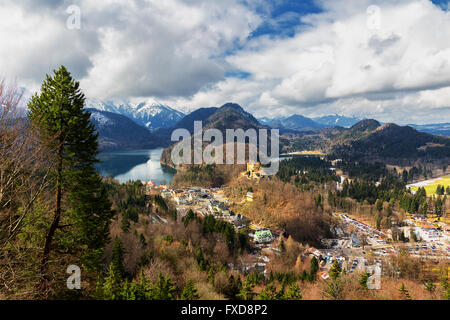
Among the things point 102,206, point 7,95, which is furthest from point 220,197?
point 7,95

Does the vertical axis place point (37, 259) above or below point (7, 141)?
below

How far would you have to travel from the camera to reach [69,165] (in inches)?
283

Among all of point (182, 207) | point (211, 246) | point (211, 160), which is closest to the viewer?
point (211, 246)

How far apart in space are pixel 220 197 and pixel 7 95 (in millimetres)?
51873

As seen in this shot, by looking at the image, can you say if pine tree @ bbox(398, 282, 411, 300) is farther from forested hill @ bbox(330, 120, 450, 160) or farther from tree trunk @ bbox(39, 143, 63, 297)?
forested hill @ bbox(330, 120, 450, 160)

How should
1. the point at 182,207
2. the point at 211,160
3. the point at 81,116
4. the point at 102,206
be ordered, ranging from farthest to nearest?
1. the point at 211,160
2. the point at 182,207
3. the point at 102,206
4. the point at 81,116

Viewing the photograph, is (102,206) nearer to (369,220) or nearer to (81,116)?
(81,116)

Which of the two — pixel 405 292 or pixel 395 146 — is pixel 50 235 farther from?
pixel 395 146

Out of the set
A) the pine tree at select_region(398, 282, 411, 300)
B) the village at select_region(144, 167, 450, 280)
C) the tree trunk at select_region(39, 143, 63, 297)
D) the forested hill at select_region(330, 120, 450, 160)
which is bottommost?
the village at select_region(144, 167, 450, 280)

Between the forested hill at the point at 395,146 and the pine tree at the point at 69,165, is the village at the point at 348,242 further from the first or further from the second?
the forested hill at the point at 395,146

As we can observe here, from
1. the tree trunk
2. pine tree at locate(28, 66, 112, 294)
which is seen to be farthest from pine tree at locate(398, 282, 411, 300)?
the tree trunk

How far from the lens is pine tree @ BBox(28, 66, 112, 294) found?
22.2 ft

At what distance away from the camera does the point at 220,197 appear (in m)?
56.0
